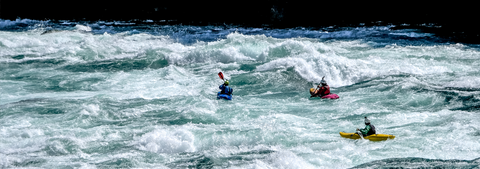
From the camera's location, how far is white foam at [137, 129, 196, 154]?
710 cm

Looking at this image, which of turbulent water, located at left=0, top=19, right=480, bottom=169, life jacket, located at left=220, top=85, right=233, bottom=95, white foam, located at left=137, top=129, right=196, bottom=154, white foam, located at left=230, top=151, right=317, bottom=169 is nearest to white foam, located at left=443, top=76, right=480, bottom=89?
turbulent water, located at left=0, top=19, right=480, bottom=169

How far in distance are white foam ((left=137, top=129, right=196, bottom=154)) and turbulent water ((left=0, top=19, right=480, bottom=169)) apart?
20mm

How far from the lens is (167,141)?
7.30m

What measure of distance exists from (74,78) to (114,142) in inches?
284

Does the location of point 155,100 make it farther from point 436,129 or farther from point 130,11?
point 130,11

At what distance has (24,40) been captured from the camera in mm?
→ 20969

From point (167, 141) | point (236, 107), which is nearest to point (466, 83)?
point (236, 107)

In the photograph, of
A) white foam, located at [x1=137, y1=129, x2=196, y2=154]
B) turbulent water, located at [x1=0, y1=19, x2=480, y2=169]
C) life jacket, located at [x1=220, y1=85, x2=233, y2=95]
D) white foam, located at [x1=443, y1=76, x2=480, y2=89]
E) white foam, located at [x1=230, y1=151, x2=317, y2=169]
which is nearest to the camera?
white foam, located at [x1=230, y1=151, x2=317, y2=169]

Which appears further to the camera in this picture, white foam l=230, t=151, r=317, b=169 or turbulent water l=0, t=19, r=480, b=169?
Result: turbulent water l=0, t=19, r=480, b=169

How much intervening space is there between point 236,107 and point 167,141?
9.53 ft

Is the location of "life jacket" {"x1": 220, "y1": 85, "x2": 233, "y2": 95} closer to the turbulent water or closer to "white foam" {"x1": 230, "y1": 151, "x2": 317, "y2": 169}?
the turbulent water

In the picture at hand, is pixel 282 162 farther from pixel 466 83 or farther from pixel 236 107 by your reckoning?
pixel 466 83

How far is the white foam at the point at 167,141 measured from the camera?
7.10 metres

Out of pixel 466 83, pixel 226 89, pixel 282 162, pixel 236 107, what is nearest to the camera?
pixel 282 162
